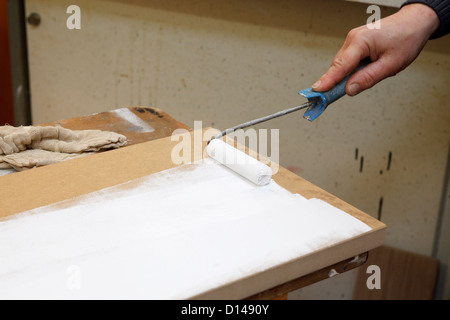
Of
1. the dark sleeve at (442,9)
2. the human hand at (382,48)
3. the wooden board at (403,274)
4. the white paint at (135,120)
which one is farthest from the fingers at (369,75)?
the wooden board at (403,274)

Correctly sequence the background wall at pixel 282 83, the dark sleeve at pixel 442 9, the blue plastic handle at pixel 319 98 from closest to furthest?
the blue plastic handle at pixel 319 98 → the dark sleeve at pixel 442 9 → the background wall at pixel 282 83

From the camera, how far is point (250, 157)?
1.00 meters

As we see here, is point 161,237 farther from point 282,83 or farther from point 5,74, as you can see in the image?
point 5,74

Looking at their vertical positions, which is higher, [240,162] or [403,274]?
[240,162]

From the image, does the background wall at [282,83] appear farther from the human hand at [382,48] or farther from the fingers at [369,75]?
the fingers at [369,75]

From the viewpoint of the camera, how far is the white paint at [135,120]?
4.14ft

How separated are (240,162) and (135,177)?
21 centimetres

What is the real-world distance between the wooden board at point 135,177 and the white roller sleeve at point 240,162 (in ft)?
0.18

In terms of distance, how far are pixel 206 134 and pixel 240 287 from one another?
519 millimetres

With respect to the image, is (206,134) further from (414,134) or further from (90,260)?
(414,134)

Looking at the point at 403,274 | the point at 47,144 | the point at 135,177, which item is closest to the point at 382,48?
the point at 135,177

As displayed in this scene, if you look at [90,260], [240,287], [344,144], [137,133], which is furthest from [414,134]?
[90,260]

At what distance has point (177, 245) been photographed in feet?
2.52

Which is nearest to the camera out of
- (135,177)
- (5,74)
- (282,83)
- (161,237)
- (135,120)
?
(161,237)
